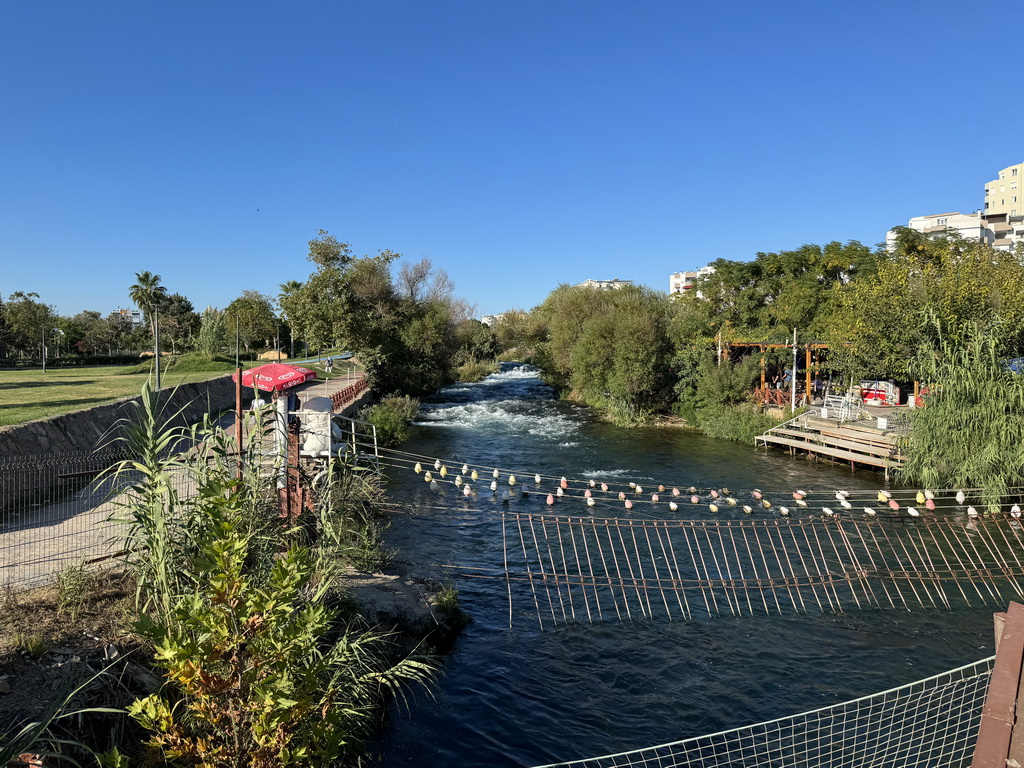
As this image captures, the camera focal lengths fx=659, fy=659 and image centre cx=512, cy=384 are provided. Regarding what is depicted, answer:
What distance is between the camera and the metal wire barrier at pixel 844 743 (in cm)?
696

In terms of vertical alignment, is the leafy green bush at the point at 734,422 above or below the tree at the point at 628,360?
below

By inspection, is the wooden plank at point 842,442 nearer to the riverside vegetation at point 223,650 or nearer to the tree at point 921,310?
the tree at point 921,310

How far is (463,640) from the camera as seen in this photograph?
9.88 meters

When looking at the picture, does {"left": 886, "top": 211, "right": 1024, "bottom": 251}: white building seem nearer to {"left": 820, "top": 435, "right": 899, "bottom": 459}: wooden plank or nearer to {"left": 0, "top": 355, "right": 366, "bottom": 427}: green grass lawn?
{"left": 820, "top": 435, "right": 899, "bottom": 459}: wooden plank

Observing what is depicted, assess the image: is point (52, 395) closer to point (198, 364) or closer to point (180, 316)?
point (198, 364)

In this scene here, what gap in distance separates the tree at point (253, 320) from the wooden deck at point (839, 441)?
134 feet

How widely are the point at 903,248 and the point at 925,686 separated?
2529cm

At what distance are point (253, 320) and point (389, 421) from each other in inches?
1366

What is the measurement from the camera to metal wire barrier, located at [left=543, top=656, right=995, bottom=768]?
274 inches

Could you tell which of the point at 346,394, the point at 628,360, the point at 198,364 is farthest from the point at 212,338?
the point at 628,360

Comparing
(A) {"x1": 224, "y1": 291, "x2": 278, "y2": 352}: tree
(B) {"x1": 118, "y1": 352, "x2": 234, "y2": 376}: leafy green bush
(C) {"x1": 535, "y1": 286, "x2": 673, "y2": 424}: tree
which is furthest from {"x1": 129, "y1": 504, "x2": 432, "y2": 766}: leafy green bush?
(A) {"x1": 224, "y1": 291, "x2": 278, "y2": 352}: tree

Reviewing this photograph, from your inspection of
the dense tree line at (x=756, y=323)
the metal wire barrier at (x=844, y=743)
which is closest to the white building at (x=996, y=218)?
the dense tree line at (x=756, y=323)

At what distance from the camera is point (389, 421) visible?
Answer: 26562 mm

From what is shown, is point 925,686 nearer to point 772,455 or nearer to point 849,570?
point 849,570
